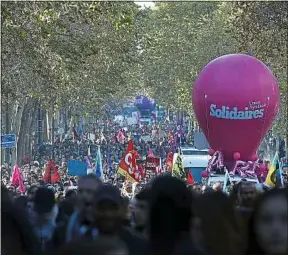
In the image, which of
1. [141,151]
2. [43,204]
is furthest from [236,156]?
[141,151]

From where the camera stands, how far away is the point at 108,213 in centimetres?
709

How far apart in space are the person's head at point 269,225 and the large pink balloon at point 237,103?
21.7m

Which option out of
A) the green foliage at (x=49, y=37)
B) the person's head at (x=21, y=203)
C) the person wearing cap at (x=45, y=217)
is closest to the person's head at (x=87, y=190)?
the person wearing cap at (x=45, y=217)

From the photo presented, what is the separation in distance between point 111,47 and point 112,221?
3523 centimetres

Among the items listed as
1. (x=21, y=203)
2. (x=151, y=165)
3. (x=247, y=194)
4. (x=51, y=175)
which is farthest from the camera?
(x=151, y=165)

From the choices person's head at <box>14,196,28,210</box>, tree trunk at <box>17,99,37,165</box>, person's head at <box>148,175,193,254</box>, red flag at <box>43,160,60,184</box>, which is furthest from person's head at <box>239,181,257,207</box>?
tree trunk at <box>17,99,37,165</box>

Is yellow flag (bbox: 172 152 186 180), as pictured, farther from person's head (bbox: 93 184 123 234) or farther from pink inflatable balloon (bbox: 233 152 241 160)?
person's head (bbox: 93 184 123 234)

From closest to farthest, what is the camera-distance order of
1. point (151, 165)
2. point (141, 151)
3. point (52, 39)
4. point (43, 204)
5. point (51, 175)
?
point (43, 204) < point (52, 39) < point (51, 175) < point (151, 165) < point (141, 151)

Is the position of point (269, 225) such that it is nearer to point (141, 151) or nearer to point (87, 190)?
point (87, 190)

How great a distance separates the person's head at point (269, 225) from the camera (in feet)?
21.0

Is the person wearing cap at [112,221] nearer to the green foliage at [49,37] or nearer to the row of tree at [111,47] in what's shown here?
the green foliage at [49,37]

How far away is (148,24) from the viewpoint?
6506cm

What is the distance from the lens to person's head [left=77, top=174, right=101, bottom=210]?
8.84m

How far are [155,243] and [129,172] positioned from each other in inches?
709
